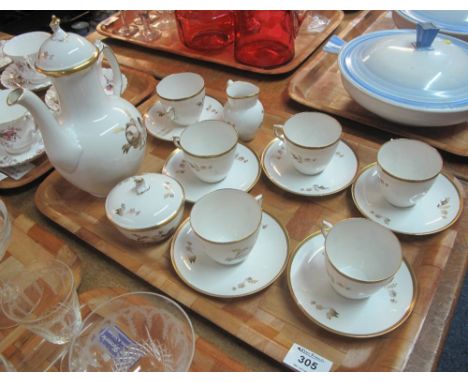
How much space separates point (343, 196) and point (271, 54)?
524 millimetres

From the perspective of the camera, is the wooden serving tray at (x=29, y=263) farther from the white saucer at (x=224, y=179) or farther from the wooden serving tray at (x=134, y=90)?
the white saucer at (x=224, y=179)

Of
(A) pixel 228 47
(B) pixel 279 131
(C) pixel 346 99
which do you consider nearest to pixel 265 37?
(A) pixel 228 47

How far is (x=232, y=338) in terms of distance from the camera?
A: 551mm

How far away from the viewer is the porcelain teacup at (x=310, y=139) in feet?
2.25

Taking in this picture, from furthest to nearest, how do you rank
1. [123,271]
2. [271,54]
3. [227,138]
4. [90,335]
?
[271,54]
[227,138]
[123,271]
[90,335]

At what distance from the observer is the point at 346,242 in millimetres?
597

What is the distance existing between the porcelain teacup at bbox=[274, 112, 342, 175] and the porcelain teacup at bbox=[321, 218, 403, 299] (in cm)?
15

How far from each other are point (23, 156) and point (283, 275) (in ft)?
2.03

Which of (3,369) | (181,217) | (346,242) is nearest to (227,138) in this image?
(181,217)

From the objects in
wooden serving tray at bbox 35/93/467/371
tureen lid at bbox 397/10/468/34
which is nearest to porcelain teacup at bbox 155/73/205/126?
wooden serving tray at bbox 35/93/467/371

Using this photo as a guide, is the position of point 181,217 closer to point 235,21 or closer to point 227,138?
point 227,138

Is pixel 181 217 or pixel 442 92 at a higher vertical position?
pixel 442 92

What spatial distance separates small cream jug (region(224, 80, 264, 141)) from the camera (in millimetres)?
798

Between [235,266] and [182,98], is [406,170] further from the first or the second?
[182,98]
